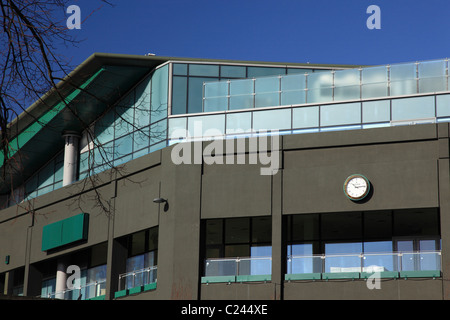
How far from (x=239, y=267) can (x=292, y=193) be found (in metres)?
3.99

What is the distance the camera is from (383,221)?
3803 cm

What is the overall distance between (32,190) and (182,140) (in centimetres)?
1819

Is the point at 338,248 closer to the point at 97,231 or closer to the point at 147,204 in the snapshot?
the point at 147,204

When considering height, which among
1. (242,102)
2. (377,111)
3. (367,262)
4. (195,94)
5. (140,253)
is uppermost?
(195,94)

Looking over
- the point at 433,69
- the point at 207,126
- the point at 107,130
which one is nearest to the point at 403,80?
the point at 433,69

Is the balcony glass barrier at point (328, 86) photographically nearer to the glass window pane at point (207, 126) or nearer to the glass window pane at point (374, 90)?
the glass window pane at point (374, 90)

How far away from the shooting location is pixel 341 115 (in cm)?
3734

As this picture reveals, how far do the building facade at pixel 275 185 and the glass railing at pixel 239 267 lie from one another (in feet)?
0.17

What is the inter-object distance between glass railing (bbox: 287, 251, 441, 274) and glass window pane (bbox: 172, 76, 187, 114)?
401 inches

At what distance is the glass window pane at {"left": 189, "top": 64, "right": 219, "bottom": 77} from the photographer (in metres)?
43.2

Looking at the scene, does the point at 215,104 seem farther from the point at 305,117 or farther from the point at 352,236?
the point at 352,236

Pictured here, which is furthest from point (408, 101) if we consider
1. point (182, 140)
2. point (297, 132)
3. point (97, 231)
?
point (97, 231)

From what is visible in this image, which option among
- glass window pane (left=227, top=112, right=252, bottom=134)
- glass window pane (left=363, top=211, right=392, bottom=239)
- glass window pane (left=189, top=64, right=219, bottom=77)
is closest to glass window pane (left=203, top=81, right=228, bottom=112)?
glass window pane (left=227, top=112, right=252, bottom=134)

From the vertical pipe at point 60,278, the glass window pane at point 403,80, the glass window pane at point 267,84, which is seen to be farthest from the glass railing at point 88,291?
the glass window pane at point 403,80
